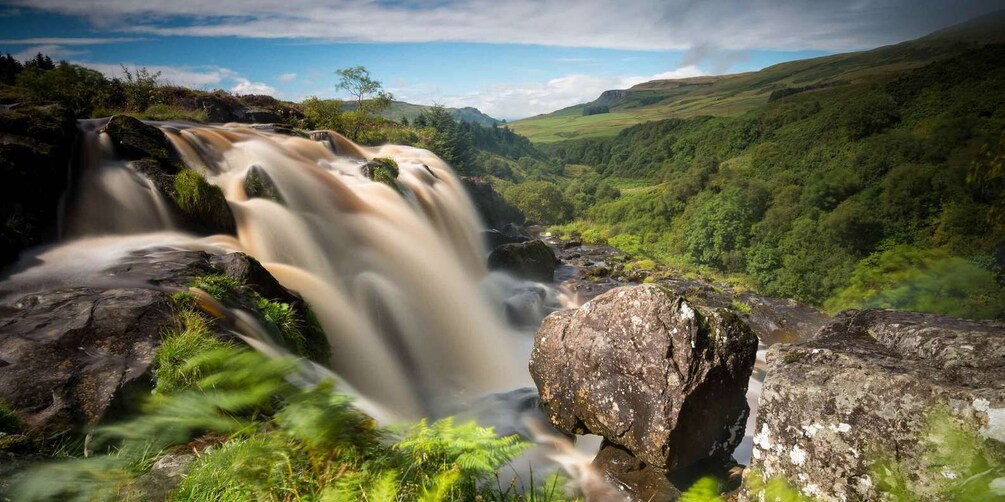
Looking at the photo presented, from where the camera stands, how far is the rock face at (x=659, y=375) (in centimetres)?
687

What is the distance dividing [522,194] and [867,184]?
33157 mm

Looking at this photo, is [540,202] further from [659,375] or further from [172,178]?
[659,375]

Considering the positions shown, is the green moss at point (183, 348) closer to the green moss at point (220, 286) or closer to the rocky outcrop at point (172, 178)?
the green moss at point (220, 286)

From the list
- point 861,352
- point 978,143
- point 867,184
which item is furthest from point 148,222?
point 978,143

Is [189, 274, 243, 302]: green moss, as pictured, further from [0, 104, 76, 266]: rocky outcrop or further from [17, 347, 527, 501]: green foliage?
[0, 104, 76, 266]: rocky outcrop

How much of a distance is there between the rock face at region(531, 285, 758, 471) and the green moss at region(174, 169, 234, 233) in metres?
8.88

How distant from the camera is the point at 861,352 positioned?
4992mm

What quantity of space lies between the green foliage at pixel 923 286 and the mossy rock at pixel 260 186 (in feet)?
79.6

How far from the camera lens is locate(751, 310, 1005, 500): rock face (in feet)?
12.4

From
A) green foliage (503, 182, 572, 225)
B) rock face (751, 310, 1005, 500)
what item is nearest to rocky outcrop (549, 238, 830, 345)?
rock face (751, 310, 1005, 500)

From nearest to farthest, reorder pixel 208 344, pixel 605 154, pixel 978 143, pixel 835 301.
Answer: pixel 208 344 → pixel 835 301 → pixel 978 143 → pixel 605 154

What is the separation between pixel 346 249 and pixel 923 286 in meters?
25.0

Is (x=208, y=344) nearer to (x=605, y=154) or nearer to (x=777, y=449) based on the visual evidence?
(x=777, y=449)

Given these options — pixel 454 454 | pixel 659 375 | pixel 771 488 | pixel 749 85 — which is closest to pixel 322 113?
pixel 659 375
